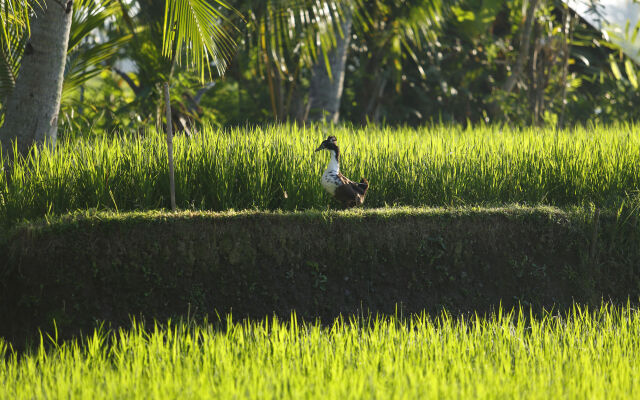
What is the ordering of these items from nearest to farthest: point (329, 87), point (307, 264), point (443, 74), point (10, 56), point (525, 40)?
1. point (307, 264)
2. point (10, 56)
3. point (329, 87)
4. point (525, 40)
5. point (443, 74)

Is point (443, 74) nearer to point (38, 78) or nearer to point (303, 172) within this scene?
point (303, 172)

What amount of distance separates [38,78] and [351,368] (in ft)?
11.5

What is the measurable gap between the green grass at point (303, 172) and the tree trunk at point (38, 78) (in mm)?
223

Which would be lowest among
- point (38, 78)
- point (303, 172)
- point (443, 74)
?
point (303, 172)

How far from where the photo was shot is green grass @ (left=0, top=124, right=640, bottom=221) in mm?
4777

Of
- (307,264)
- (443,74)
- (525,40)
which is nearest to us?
(307,264)

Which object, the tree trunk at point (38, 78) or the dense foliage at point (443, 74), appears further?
the dense foliage at point (443, 74)

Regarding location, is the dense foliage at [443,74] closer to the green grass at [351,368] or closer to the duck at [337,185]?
the duck at [337,185]

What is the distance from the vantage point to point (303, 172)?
16.8 feet

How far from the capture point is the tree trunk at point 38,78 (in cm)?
508

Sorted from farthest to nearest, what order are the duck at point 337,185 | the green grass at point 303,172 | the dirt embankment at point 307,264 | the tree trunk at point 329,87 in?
the tree trunk at point 329,87 < the green grass at point 303,172 < the duck at point 337,185 < the dirt embankment at point 307,264

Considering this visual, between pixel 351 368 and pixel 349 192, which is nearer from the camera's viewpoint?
pixel 351 368

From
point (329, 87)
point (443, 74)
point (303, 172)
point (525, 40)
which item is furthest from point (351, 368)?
point (443, 74)

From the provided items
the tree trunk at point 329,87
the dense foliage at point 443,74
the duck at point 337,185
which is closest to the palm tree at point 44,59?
the duck at point 337,185
